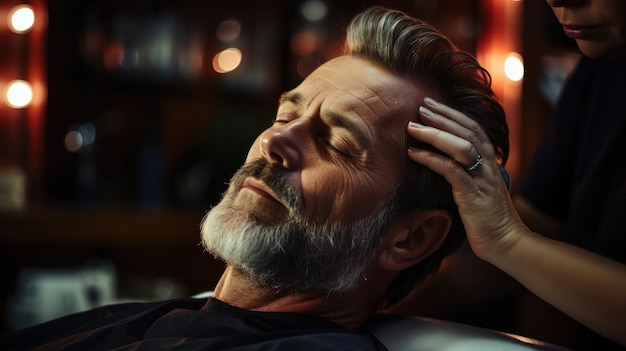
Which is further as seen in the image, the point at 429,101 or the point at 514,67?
the point at 514,67

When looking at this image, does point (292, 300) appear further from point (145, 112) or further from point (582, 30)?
point (145, 112)

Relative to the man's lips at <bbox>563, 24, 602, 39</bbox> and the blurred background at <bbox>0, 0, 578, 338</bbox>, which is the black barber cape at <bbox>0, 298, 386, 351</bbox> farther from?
the blurred background at <bbox>0, 0, 578, 338</bbox>

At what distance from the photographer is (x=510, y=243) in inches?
56.3

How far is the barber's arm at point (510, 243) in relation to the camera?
1.36m

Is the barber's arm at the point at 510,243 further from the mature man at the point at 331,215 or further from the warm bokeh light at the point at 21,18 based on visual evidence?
the warm bokeh light at the point at 21,18

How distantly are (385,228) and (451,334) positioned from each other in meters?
0.26

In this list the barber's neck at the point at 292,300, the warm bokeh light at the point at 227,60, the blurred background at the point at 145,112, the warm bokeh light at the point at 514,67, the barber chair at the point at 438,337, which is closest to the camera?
the barber chair at the point at 438,337

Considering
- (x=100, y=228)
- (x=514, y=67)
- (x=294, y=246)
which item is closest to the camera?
(x=294, y=246)

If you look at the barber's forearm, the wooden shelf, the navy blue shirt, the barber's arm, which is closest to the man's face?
the barber's arm

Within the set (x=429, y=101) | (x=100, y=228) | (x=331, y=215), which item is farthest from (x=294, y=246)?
(x=100, y=228)

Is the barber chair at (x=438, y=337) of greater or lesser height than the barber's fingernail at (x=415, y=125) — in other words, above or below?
below

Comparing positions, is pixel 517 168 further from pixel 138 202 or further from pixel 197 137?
pixel 138 202

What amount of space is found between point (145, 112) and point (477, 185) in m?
3.13

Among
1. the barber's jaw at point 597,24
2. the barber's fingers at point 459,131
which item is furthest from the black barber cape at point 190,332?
the barber's jaw at point 597,24
